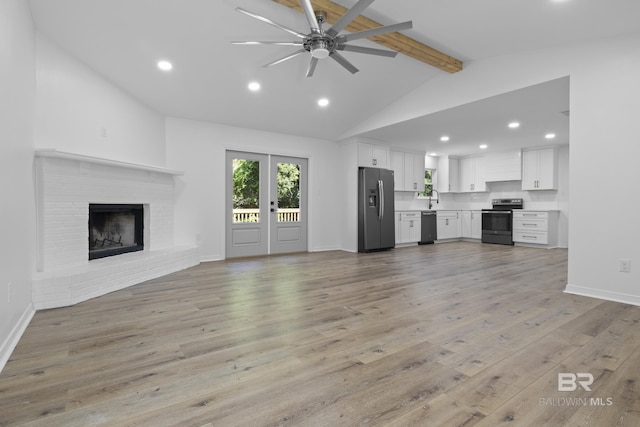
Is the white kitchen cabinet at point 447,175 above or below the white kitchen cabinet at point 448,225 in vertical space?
above

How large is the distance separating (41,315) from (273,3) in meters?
3.69

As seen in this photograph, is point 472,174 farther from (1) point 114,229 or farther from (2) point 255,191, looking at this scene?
(1) point 114,229

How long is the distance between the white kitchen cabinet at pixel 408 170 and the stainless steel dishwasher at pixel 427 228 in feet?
2.33

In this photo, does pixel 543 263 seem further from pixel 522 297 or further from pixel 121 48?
pixel 121 48

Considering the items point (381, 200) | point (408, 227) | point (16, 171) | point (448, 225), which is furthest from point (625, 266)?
point (448, 225)

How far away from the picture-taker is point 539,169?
7.64 meters

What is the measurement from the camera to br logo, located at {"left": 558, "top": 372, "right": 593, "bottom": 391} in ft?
5.37

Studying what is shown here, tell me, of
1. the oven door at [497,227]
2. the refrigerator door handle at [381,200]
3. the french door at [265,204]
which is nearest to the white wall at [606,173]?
the refrigerator door handle at [381,200]

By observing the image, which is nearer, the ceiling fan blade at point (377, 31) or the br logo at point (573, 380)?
the br logo at point (573, 380)

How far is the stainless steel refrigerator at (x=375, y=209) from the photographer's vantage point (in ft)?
21.8

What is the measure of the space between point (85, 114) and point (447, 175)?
8395 millimetres

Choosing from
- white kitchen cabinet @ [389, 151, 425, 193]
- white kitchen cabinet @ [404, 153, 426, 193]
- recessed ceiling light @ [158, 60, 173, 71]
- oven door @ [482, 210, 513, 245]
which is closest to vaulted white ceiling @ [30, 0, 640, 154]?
recessed ceiling light @ [158, 60, 173, 71]

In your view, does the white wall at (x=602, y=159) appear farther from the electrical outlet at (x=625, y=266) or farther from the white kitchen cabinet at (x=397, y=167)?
the white kitchen cabinet at (x=397, y=167)

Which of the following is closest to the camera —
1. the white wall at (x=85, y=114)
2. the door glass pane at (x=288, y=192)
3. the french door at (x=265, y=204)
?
the white wall at (x=85, y=114)
